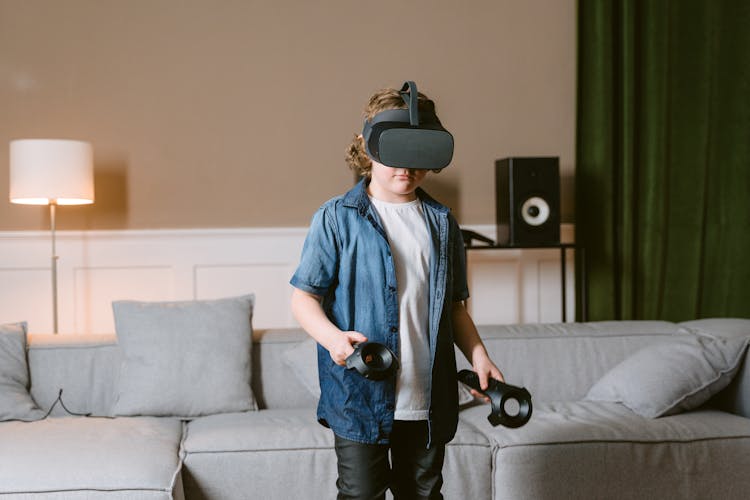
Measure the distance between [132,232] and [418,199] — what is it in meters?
2.08

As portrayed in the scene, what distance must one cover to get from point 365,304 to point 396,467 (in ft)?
1.16

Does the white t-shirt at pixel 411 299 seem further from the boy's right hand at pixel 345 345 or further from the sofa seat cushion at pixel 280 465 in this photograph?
the sofa seat cushion at pixel 280 465

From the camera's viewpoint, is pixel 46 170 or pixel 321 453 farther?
pixel 46 170

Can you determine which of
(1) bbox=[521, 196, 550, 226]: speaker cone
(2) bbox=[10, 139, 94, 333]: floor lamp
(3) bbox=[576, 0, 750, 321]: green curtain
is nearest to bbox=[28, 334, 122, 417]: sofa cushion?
(2) bbox=[10, 139, 94, 333]: floor lamp

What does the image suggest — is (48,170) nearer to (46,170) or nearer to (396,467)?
(46,170)

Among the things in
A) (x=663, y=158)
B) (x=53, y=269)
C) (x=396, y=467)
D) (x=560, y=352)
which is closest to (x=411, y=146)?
(x=396, y=467)

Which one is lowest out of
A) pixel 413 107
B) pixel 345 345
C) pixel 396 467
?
pixel 396 467

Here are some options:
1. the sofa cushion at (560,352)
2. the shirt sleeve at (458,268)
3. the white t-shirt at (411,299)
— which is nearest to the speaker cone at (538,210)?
the sofa cushion at (560,352)

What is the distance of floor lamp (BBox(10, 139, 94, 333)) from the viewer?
2814 mm

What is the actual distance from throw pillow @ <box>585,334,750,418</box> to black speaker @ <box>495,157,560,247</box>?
2.77 feet

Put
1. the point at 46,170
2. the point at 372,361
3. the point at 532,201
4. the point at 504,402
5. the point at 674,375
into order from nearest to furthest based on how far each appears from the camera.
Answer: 1. the point at 372,361
2. the point at 504,402
3. the point at 674,375
4. the point at 46,170
5. the point at 532,201

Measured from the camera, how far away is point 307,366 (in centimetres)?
249

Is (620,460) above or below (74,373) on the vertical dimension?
below

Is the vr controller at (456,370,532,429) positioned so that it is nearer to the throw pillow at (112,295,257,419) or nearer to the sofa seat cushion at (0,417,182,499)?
the sofa seat cushion at (0,417,182,499)
